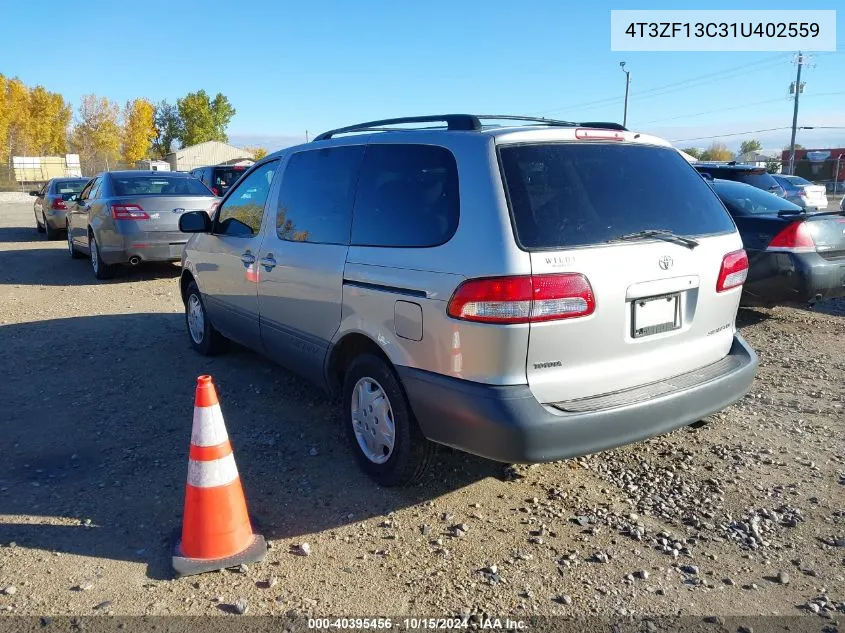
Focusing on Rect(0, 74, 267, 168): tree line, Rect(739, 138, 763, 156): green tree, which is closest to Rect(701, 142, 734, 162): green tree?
Rect(739, 138, 763, 156): green tree

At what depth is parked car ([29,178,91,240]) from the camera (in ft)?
52.8

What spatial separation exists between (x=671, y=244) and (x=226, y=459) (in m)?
2.32

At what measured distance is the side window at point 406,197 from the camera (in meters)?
3.20

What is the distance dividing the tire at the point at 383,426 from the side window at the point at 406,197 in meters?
0.67

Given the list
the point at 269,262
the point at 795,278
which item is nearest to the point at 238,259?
the point at 269,262

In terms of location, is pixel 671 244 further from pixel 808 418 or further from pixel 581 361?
pixel 808 418

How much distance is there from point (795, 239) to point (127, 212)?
8393 millimetres

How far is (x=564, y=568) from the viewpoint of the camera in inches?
117

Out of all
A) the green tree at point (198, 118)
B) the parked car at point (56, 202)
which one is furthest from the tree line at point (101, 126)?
the parked car at point (56, 202)

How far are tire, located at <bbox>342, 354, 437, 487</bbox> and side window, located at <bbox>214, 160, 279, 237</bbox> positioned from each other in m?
1.69

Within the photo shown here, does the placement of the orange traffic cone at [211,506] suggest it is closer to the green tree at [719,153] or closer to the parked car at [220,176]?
the parked car at [220,176]

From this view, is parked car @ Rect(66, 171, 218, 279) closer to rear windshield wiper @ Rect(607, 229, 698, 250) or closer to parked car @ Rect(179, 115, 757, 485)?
parked car @ Rect(179, 115, 757, 485)

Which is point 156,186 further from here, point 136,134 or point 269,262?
point 136,134

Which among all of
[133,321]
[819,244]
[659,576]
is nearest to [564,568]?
[659,576]
